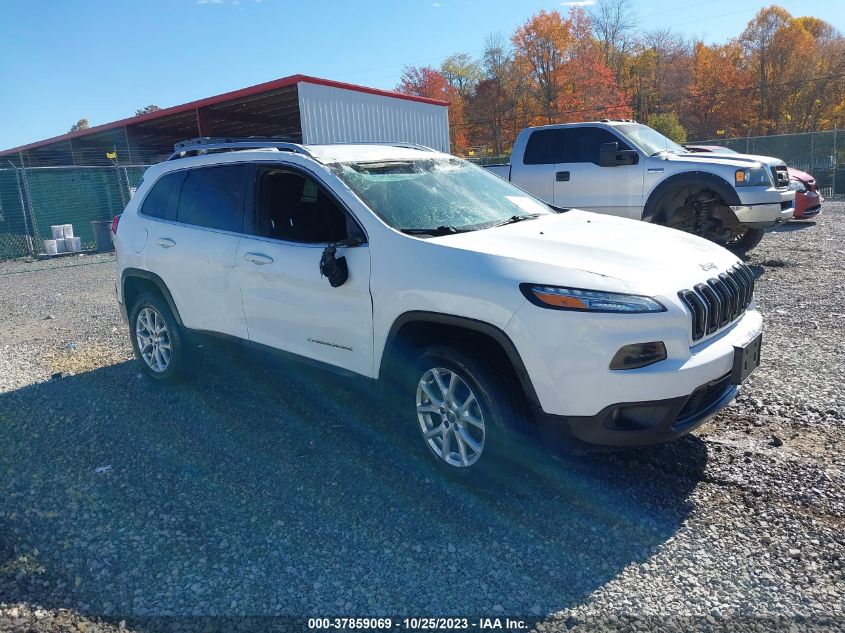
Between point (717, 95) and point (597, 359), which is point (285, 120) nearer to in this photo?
point (597, 359)

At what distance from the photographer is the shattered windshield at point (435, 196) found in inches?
154

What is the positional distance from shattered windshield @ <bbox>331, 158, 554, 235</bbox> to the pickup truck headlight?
516 cm

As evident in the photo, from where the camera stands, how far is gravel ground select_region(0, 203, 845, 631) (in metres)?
2.68

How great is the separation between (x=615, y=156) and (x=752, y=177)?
1799mm

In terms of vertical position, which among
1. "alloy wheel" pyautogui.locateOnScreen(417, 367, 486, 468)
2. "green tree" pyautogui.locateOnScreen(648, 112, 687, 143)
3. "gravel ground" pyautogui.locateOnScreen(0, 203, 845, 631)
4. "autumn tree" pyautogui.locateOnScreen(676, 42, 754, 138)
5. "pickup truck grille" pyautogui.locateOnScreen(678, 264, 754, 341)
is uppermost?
"autumn tree" pyautogui.locateOnScreen(676, 42, 754, 138)

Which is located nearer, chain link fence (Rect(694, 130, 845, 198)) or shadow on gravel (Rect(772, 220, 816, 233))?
shadow on gravel (Rect(772, 220, 816, 233))

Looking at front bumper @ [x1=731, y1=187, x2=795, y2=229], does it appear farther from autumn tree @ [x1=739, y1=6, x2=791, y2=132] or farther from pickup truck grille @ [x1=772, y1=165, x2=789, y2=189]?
autumn tree @ [x1=739, y1=6, x2=791, y2=132]

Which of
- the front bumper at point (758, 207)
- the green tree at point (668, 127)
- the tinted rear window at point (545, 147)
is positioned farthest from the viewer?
the green tree at point (668, 127)

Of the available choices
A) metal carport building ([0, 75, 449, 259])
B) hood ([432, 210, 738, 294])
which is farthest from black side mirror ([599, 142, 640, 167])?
metal carport building ([0, 75, 449, 259])

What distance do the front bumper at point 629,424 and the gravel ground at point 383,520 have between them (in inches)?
11.6

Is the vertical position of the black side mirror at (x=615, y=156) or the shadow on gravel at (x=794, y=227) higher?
the black side mirror at (x=615, y=156)

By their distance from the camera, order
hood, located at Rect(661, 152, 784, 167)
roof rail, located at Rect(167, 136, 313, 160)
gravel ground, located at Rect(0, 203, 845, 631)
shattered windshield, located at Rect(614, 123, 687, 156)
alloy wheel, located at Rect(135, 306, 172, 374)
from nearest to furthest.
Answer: gravel ground, located at Rect(0, 203, 845, 631), roof rail, located at Rect(167, 136, 313, 160), alloy wheel, located at Rect(135, 306, 172, 374), hood, located at Rect(661, 152, 784, 167), shattered windshield, located at Rect(614, 123, 687, 156)

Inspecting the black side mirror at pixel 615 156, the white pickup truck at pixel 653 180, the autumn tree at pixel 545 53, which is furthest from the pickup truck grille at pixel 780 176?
the autumn tree at pixel 545 53

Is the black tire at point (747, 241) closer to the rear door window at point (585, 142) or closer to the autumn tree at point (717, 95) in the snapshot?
the rear door window at point (585, 142)
